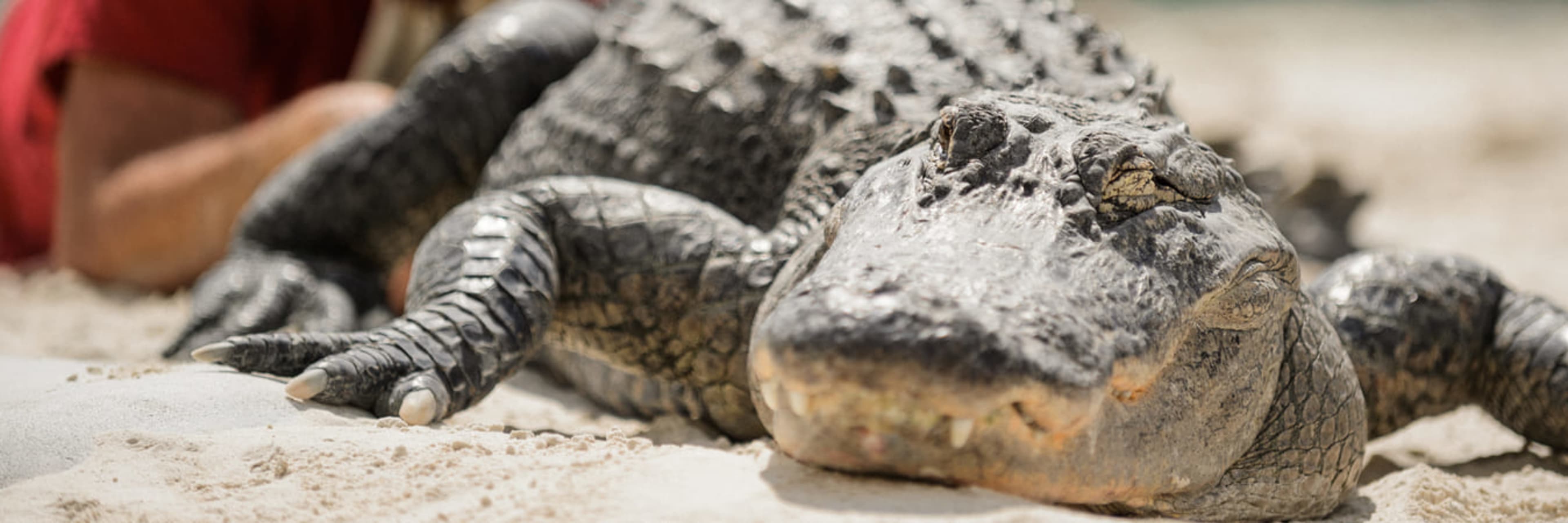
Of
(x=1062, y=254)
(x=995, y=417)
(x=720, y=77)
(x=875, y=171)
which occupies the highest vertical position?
(x=720, y=77)

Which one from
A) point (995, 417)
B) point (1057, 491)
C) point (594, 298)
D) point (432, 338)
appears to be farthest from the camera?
point (594, 298)

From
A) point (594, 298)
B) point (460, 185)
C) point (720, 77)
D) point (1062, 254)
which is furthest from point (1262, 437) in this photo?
point (460, 185)

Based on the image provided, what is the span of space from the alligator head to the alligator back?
1.70 feet

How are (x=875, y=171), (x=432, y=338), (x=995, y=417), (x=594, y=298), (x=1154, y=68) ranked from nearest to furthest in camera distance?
(x=995, y=417)
(x=875, y=171)
(x=432, y=338)
(x=594, y=298)
(x=1154, y=68)

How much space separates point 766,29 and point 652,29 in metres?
0.48

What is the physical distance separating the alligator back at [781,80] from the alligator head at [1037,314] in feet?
1.70

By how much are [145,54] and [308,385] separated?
11.9 feet

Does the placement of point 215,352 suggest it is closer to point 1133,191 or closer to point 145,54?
point 1133,191

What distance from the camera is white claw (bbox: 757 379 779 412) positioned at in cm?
155

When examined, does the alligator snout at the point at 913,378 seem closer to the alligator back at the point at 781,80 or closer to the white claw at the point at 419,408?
the white claw at the point at 419,408

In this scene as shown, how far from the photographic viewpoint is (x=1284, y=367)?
219 cm

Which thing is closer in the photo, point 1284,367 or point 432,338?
point 1284,367

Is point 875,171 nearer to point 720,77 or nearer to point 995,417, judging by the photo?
point 995,417

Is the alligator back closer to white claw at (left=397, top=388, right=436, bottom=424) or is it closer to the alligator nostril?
white claw at (left=397, top=388, right=436, bottom=424)
